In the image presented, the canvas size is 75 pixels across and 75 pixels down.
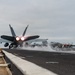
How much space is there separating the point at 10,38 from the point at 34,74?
11127cm

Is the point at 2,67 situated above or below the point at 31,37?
below

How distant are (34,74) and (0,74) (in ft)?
14.1

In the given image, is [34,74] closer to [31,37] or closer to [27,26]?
[31,37]

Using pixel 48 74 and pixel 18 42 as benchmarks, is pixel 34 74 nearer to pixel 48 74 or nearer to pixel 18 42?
pixel 48 74

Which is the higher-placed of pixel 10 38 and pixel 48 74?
pixel 10 38

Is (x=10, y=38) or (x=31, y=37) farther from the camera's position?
(x=31, y=37)

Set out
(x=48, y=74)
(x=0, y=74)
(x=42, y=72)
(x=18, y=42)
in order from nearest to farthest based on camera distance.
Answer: (x=48, y=74) < (x=42, y=72) < (x=0, y=74) < (x=18, y=42)

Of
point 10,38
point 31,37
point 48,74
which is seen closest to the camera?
point 48,74

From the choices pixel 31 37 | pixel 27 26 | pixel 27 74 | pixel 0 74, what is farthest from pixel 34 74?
pixel 27 26

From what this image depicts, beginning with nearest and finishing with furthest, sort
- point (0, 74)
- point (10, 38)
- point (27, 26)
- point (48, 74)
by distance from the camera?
point (48, 74), point (0, 74), point (10, 38), point (27, 26)

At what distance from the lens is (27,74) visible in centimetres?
544

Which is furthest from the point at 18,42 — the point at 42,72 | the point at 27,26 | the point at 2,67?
the point at 42,72

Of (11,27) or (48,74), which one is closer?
(48,74)

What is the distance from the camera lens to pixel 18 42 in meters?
109
